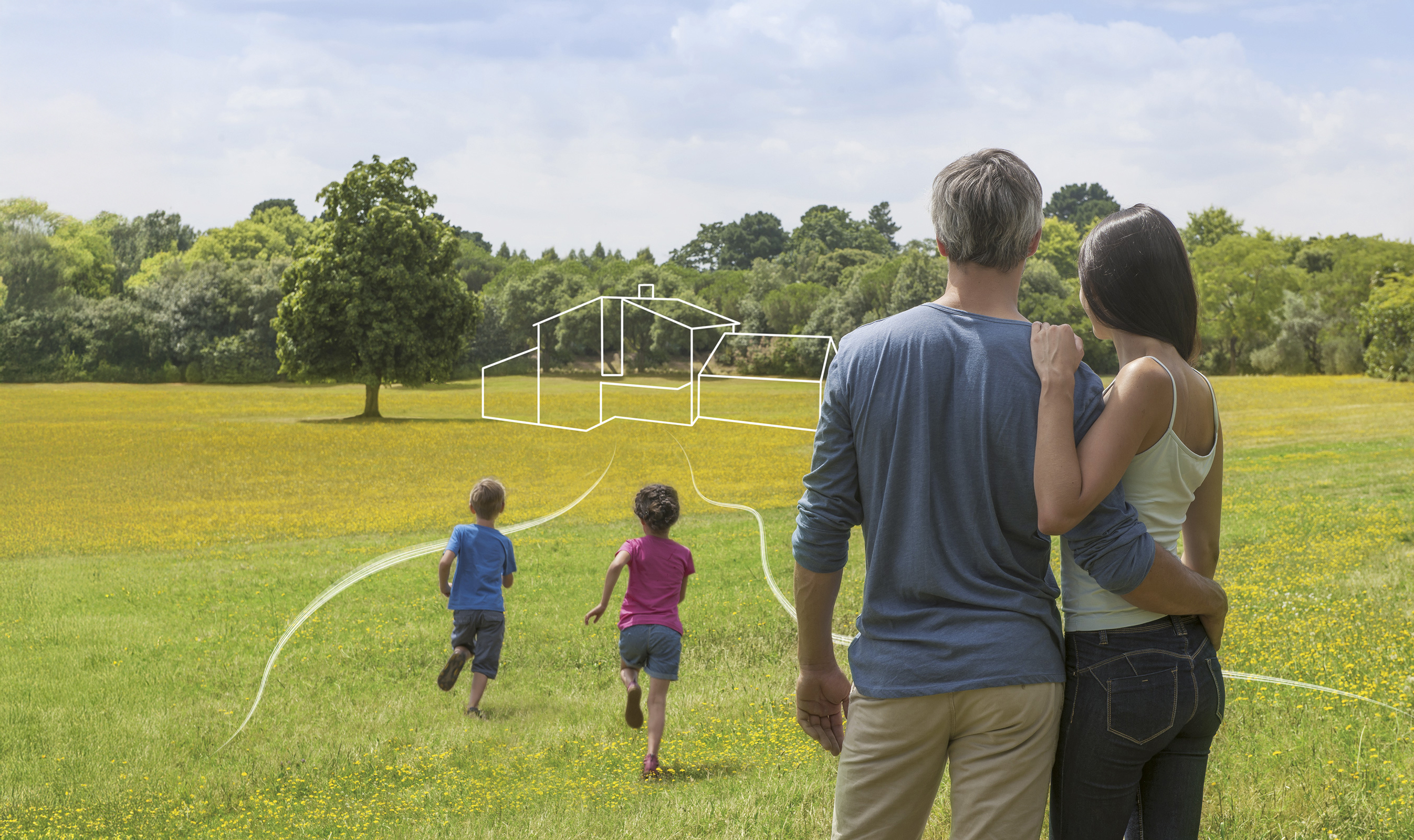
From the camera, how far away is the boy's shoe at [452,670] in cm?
609

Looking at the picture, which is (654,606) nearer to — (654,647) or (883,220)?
(654,647)

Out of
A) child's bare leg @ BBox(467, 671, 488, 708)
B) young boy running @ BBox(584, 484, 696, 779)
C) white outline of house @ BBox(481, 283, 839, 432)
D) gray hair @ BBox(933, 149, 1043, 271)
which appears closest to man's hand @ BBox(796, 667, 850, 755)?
gray hair @ BBox(933, 149, 1043, 271)

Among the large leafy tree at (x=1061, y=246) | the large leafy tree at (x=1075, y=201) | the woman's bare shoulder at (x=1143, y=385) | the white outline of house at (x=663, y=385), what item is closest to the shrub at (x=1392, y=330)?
the white outline of house at (x=663, y=385)

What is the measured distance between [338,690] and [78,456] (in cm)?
2182

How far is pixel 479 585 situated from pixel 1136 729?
4952 millimetres

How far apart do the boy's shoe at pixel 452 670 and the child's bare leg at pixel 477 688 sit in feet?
1.14

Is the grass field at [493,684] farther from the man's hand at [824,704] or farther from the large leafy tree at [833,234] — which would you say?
the large leafy tree at [833,234]

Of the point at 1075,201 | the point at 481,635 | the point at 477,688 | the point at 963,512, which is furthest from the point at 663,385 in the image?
the point at 1075,201

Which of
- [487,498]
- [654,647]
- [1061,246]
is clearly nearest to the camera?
[654,647]

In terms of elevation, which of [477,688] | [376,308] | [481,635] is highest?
[376,308]

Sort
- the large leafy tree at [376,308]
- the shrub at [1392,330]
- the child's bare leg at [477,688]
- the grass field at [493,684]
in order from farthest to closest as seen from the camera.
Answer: the shrub at [1392,330] < the large leafy tree at [376,308] < the child's bare leg at [477,688] < the grass field at [493,684]

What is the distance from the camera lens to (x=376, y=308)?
3384 cm

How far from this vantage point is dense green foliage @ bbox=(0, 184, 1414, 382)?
30016 millimetres

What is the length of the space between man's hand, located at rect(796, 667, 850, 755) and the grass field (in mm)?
1986
